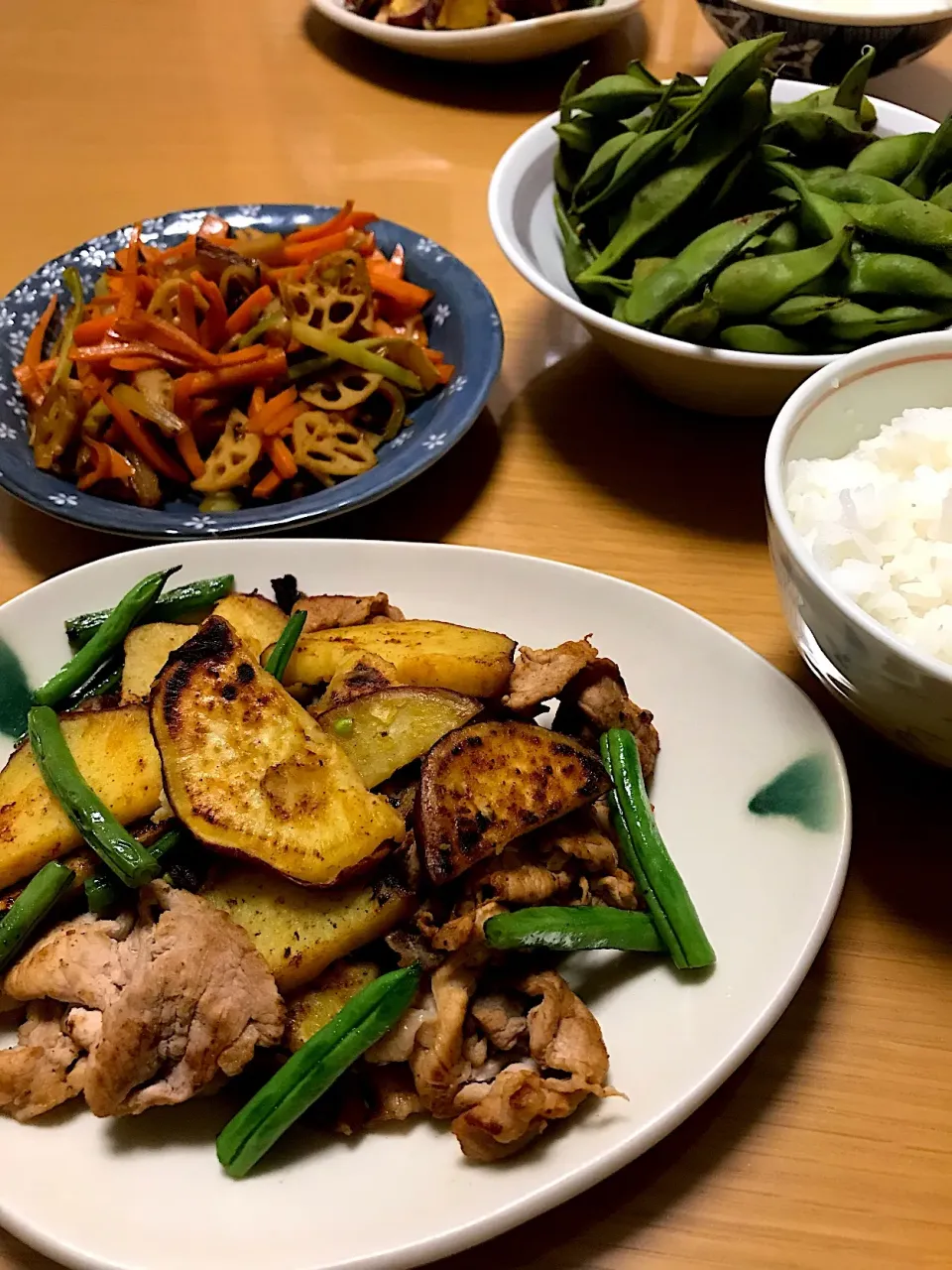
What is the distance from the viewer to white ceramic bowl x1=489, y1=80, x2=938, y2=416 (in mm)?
1590

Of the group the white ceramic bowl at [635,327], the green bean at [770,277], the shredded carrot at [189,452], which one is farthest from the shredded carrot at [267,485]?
the green bean at [770,277]

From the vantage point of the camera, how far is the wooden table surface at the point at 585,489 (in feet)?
3.33

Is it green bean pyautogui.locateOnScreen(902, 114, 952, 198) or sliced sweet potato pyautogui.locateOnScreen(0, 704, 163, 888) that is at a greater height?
green bean pyautogui.locateOnScreen(902, 114, 952, 198)

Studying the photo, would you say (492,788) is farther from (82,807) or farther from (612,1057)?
(82,807)

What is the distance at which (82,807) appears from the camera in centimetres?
109

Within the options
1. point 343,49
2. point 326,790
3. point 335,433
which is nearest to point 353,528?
point 335,433

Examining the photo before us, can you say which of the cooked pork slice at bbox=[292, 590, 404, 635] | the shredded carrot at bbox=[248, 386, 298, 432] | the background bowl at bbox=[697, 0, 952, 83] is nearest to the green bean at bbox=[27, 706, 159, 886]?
the cooked pork slice at bbox=[292, 590, 404, 635]

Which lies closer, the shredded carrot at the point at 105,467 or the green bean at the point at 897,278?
the green bean at the point at 897,278

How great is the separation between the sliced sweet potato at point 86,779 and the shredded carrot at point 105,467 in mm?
624

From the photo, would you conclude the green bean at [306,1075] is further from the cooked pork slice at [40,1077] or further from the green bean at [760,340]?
the green bean at [760,340]

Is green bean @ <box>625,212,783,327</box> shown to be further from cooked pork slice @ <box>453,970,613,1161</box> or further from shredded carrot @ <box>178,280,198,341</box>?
cooked pork slice @ <box>453,970,613,1161</box>

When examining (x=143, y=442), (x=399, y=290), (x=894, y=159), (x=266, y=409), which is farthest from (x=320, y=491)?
(x=894, y=159)

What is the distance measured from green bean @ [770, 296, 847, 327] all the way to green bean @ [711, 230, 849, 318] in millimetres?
17

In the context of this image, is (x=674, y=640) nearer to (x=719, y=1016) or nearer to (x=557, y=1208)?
(x=719, y=1016)
